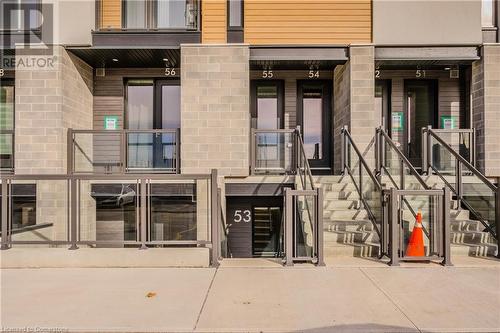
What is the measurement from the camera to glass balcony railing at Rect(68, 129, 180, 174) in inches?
374

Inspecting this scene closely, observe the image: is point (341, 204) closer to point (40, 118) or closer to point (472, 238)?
point (472, 238)

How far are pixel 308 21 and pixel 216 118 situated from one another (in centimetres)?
341

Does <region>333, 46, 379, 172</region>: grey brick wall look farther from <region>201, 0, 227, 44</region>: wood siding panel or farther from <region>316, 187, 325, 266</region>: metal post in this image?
<region>316, 187, 325, 266</region>: metal post

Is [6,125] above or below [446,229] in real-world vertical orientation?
above

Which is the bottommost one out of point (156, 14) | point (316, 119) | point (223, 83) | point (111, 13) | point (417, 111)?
point (316, 119)

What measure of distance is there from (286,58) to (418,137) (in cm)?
466

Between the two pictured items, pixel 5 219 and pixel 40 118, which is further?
pixel 40 118

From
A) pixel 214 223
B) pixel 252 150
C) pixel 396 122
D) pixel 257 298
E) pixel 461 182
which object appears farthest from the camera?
pixel 396 122

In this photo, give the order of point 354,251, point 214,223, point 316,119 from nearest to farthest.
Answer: point 214,223 < point 354,251 < point 316,119

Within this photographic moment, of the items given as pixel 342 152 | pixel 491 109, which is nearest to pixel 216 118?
pixel 342 152

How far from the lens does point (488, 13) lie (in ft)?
32.1

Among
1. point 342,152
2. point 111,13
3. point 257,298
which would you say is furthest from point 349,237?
point 111,13

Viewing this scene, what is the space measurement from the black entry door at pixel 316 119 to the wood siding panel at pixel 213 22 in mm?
2865

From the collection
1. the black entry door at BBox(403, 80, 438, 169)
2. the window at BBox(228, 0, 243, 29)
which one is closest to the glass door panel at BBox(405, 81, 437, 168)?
the black entry door at BBox(403, 80, 438, 169)
